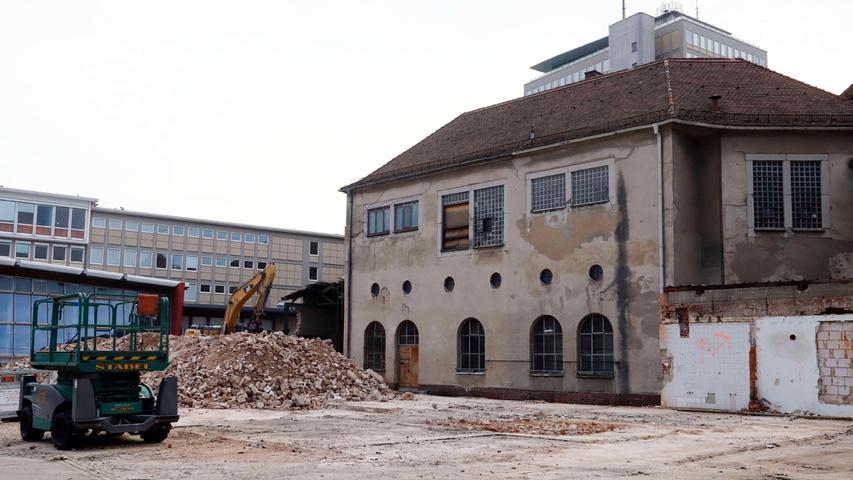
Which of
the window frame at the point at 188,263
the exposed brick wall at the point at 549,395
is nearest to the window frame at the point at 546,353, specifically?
the exposed brick wall at the point at 549,395

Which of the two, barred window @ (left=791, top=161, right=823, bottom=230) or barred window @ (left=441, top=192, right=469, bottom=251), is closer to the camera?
barred window @ (left=791, top=161, right=823, bottom=230)

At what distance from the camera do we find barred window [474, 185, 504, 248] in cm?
3091

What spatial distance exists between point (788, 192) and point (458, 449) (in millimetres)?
16591

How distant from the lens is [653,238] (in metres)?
25.8

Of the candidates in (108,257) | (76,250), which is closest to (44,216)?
(76,250)

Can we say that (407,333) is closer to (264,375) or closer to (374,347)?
(374,347)

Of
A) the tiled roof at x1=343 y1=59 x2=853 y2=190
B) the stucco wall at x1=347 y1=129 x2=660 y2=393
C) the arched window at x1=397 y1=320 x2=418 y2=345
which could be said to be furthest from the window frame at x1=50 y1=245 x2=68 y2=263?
the arched window at x1=397 y1=320 x2=418 y2=345

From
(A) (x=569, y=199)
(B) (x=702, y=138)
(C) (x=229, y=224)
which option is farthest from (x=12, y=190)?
(B) (x=702, y=138)

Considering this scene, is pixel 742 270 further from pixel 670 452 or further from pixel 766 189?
pixel 670 452

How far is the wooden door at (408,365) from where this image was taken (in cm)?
3362

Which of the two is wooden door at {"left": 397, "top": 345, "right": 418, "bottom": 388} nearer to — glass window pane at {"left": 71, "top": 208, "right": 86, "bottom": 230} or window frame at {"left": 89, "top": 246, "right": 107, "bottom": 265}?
glass window pane at {"left": 71, "top": 208, "right": 86, "bottom": 230}

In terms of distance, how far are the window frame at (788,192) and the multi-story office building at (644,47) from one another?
45.1 metres

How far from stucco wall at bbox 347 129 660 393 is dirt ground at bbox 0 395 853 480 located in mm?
5090

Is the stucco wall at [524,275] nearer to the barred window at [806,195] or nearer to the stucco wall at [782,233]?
the stucco wall at [782,233]
